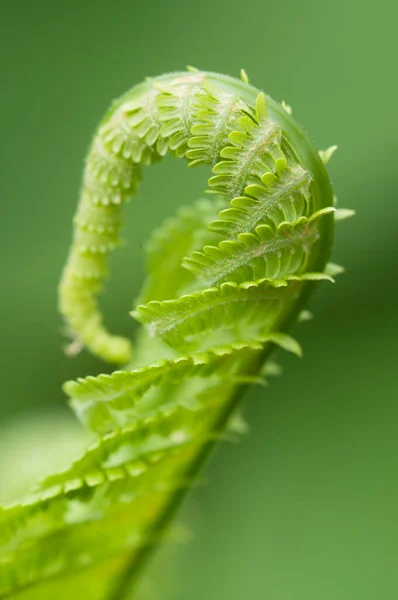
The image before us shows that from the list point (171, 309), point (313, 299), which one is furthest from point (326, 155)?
point (313, 299)

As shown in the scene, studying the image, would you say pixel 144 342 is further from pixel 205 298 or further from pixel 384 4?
pixel 384 4

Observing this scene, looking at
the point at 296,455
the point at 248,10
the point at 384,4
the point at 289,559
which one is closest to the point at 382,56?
the point at 384,4

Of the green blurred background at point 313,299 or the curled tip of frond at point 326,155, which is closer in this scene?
the curled tip of frond at point 326,155

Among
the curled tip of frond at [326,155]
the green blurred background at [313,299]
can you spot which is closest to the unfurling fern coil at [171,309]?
the curled tip of frond at [326,155]

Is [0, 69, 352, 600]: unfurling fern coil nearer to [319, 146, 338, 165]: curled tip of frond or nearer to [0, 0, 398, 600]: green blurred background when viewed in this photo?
[319, 146, 338, 165]: curled tip of frond

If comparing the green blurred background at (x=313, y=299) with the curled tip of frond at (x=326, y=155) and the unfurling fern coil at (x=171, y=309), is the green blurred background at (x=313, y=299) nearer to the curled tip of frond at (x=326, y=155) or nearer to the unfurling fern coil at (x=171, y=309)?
the unfurling fern coil at (x=171, y=309)
